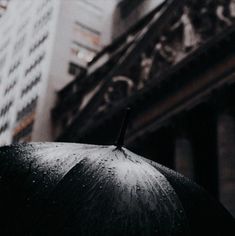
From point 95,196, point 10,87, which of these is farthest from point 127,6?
point 95,196

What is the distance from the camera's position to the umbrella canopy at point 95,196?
361 centimetres

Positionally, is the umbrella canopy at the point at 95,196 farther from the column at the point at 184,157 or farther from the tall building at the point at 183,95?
the column at the point at 184,157

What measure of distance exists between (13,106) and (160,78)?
26.0 metres

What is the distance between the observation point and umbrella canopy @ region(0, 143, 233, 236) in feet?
11.8

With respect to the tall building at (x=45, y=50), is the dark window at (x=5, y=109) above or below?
below

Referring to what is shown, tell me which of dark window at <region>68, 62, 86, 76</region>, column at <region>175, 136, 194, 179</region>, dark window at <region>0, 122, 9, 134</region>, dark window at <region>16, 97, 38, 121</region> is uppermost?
dark window at <region>68, 62, 86, 76</region>

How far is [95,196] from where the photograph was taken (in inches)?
150

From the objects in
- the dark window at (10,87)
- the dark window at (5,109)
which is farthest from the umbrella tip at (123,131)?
the dark window at (10,87)

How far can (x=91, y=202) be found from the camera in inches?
147

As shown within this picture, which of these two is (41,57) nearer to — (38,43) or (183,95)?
(38,43)

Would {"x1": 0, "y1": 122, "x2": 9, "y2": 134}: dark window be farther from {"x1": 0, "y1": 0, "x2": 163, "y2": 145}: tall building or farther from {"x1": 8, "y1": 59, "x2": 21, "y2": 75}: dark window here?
{"x1": 8, "y1": 59, "x2": 21, "y2": 75}: dark window

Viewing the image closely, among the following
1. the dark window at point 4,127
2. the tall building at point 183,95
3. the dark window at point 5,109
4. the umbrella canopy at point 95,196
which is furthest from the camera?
the dark window at point 5,109

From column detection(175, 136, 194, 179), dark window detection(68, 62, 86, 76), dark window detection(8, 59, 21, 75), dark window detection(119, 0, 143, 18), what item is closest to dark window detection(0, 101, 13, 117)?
dark window detection(8, 59, 21, 75)

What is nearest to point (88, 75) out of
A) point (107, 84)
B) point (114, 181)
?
point (107, 84)
